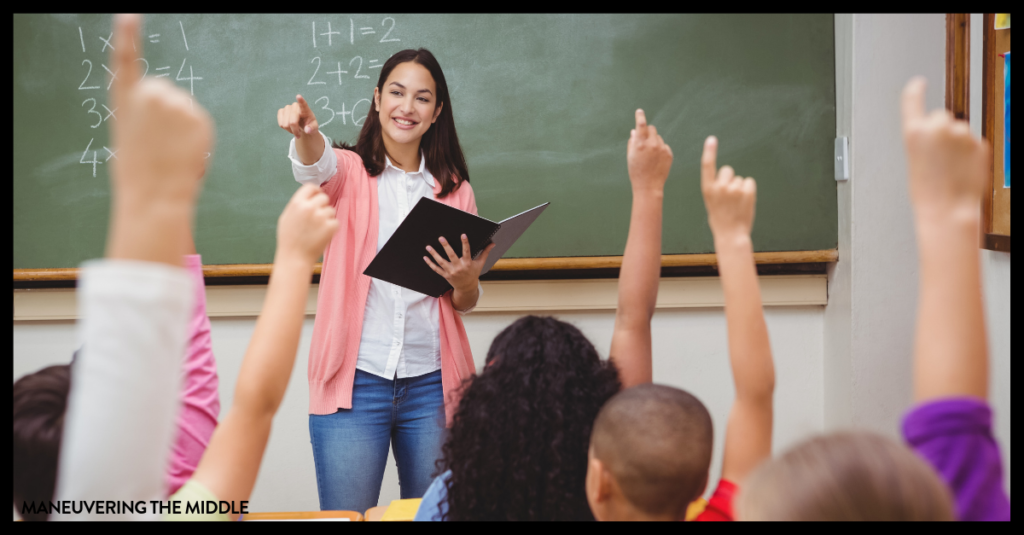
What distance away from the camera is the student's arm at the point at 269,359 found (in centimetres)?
77

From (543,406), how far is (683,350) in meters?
1.30

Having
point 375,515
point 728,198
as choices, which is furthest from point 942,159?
point 375,515

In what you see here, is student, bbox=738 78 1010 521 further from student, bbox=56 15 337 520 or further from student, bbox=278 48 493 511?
student, bbox=278 48 493 511

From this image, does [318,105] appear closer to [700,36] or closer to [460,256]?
[460,256]

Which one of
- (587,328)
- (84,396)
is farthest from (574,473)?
(587,328)

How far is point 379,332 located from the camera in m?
1.63

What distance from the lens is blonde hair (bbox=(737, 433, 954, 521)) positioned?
0.60 metres

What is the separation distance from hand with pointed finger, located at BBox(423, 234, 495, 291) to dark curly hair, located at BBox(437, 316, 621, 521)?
0.48 metres

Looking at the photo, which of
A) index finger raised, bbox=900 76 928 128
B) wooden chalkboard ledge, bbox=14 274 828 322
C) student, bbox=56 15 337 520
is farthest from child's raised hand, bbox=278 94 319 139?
index finger raised, bbox=900 76 928 128

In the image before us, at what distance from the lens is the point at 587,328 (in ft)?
7.15

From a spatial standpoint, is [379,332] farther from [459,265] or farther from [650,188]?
[650,188]

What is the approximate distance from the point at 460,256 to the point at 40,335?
4.97 ft

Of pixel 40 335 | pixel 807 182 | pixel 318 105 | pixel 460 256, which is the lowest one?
pixel 40 335

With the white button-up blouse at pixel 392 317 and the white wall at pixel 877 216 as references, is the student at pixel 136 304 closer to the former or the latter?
the white button-up blouse at pixel 392 317
